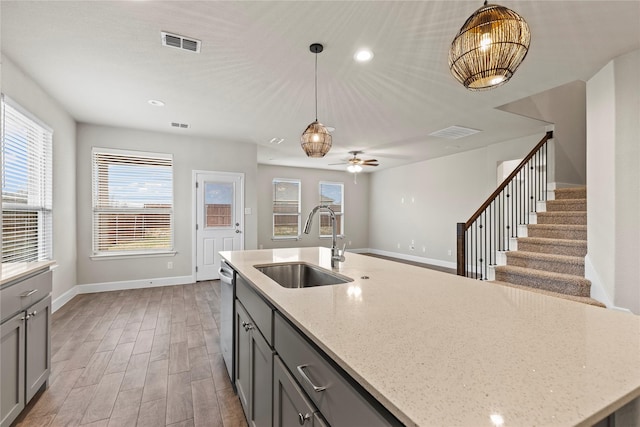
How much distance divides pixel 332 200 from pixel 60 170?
257 inches

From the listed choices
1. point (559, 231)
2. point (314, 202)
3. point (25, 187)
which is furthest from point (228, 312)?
point (314, 202)

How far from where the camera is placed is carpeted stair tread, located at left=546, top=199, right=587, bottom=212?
4.09m

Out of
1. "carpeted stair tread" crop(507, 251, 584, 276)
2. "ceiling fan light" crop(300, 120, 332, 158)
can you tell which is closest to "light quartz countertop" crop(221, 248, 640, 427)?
"ceiling fan light" crop(300, 120, 332, 158)

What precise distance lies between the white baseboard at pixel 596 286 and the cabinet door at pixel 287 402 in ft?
10.6

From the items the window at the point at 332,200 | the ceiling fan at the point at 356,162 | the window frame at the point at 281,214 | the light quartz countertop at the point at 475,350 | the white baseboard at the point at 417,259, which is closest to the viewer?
the light quartz countertop at the point at 475,350

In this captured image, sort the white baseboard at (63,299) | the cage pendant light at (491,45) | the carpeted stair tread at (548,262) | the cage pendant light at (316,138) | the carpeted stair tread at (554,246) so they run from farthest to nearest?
the white baseboard at (63,299) → the carpeted stair tread at (554,246) → the carpeted stair tread at (548,262) → the cage pendant light at (316,138) → the cage pendant light at (491,45)

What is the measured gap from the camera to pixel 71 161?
176 inches

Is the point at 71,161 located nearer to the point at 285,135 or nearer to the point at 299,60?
the point at 285,135

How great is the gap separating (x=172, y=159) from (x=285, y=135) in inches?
80.9

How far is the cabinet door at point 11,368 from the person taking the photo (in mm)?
1630

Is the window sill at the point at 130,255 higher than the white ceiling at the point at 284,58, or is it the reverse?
the white ceiling at the point at 284,58

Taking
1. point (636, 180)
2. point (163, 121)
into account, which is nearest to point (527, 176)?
point (636, 180)

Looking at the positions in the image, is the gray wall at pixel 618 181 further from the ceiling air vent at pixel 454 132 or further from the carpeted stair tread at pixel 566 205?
the ceiling air vent at pixel 454 132

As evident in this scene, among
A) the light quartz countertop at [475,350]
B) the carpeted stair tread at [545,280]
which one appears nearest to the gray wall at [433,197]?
the carpeted stair tread at [545,280]
